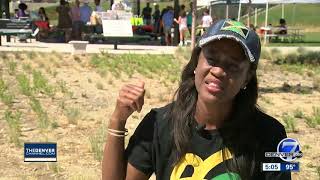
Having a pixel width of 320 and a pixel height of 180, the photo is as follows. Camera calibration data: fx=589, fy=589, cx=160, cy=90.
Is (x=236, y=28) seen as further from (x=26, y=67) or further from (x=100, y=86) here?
(x=26, y=67)

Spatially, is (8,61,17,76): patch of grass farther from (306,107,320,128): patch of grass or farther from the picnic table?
the picnic table

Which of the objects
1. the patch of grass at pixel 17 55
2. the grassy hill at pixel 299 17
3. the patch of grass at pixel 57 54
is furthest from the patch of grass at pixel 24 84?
the grassy hill at pixel 299 17

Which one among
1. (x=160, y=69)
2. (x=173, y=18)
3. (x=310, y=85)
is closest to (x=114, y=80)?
(x=160, y=69)

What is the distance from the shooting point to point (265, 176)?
210 cm

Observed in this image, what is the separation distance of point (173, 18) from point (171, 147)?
18.8 meters

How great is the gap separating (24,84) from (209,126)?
769cm

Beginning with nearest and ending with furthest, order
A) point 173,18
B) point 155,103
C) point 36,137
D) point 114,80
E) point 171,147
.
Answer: point 171,147 → point 36,137 → point 155,103 → point 114,80 → point 173,18

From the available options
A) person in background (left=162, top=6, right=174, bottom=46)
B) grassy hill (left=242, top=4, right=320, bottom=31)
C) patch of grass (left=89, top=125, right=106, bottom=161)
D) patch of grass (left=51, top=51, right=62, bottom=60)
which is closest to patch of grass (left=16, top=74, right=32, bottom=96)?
patch of grass (left=89, top=125, right=106, bottom=161)

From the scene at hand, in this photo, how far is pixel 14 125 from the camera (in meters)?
6.62

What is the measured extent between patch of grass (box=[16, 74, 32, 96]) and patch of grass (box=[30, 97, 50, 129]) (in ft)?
1.78

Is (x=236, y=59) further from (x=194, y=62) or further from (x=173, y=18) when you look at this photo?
(x=173, y=18)

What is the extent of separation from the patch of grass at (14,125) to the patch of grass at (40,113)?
0.24 m

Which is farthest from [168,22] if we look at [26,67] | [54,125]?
[54,125]

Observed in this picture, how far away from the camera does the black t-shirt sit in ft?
6.84
